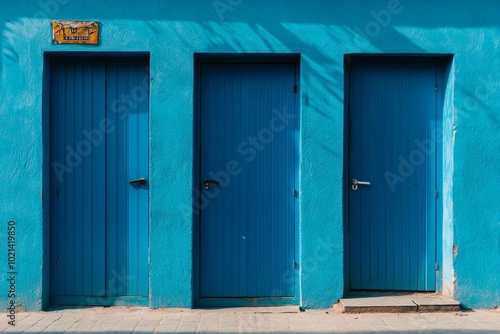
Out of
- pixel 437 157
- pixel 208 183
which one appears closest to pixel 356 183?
pixel 437 157

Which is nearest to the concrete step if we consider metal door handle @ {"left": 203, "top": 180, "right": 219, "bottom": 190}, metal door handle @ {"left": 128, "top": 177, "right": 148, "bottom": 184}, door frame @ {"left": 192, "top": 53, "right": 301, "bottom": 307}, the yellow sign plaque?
door frame @ {"left": 192, "top": 53, "right": 301, "bottom": 307}

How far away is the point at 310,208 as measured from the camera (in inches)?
236

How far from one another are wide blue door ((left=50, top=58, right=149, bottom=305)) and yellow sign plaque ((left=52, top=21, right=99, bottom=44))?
29cm

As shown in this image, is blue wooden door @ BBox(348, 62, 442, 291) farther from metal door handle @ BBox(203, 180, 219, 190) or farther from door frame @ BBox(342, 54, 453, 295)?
metal door handle @ BBox(203, 180, 219, 190)

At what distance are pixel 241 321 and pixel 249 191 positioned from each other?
4.46 ft

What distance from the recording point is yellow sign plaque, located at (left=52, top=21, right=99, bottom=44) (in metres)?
5.92

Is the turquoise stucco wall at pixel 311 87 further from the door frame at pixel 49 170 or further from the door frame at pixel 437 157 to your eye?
the door frame at pixel 437 157

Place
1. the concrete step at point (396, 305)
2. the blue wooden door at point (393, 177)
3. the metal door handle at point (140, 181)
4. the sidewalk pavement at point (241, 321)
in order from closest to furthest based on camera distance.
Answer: the sidewalk pavement at point (241, 321) → the concrete step at point (396, 305) → the metal door handle at point (140, 181) → the blue wooden door at point (393, 177)

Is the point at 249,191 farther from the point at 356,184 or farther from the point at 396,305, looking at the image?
the point at 396,305

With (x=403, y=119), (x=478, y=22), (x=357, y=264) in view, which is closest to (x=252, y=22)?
(x=403, y=119)

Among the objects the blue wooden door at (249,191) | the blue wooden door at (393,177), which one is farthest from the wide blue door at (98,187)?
the blue wooden door at (393,177)

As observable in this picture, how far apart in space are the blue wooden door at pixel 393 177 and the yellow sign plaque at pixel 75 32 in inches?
108

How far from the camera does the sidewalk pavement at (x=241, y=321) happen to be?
534 cm

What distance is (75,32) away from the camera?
5922 millimetres
